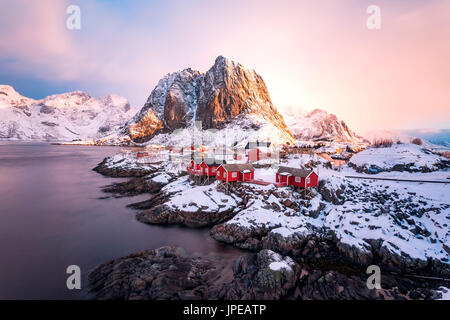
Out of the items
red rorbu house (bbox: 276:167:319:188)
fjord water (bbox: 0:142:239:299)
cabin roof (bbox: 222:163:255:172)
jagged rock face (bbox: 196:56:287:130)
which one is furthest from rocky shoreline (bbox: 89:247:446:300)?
jagged rock face (bbox: 196:56:287:130)

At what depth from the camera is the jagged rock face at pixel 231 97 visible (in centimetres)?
14088

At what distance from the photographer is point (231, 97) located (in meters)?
143

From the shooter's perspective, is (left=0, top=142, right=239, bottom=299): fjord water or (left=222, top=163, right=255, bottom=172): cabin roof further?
(left=222, top=163, right=255, bottom=172): cabin roof

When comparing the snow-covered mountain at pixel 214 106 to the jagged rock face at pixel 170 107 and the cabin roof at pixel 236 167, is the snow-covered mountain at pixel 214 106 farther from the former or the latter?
the cabin roof at pixel 236 167

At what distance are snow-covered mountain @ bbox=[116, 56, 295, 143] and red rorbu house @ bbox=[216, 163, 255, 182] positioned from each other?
7495cm

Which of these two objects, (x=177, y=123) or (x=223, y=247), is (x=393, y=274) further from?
(x=177, y=123)

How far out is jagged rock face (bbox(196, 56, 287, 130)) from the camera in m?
141

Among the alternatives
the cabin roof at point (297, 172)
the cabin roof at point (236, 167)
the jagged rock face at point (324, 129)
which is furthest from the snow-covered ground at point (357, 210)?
the jagged rock face at point (324, 129)

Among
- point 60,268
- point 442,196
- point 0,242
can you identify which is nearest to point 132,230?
point 60,268

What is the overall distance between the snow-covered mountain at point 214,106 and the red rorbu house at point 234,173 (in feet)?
246

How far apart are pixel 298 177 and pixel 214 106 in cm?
12490

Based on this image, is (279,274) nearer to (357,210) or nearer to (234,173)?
(357,210)

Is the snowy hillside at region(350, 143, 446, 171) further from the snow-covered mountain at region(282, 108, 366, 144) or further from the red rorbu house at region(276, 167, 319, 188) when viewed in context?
the snow-covered mountain at region(282, 108, 366, 144)

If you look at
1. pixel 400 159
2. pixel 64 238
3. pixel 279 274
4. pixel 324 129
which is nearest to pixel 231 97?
pixel 324 129
